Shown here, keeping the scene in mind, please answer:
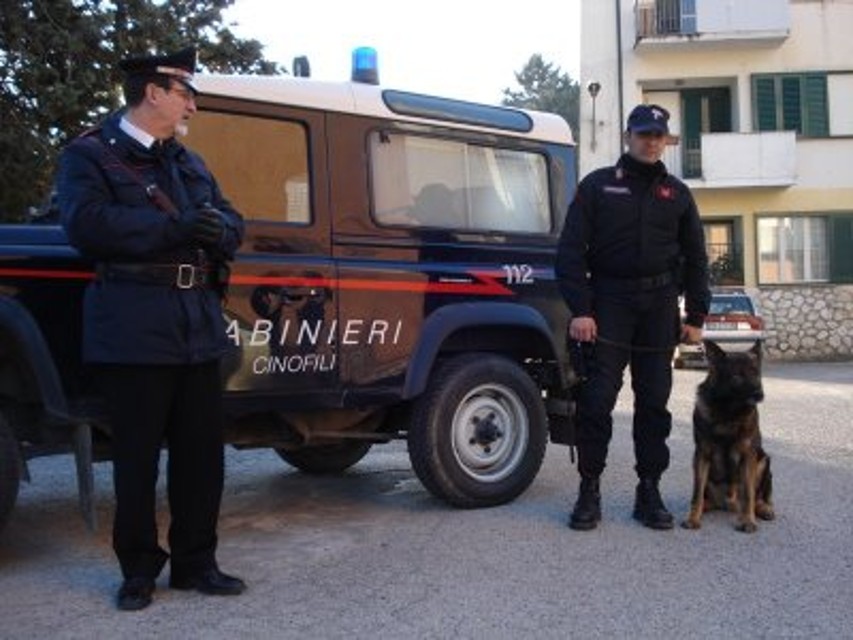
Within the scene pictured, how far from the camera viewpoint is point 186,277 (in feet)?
14.3

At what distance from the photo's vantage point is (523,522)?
19.1ft

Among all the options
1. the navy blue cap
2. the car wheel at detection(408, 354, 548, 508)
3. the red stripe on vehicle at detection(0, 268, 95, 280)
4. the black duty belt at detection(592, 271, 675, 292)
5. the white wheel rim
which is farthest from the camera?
the white wheel rim

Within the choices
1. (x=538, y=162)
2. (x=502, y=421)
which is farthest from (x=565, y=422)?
(x=538, y=162)

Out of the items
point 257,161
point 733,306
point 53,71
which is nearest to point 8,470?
point 257,161

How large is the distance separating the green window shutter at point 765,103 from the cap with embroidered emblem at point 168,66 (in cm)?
2365

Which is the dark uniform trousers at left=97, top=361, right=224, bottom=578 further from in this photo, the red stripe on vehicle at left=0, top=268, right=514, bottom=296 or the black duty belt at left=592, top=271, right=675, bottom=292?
the black duty belt at left=592, top=271, right=675, bottom=292

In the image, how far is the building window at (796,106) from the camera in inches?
1021

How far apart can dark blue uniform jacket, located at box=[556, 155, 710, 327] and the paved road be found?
1291 millimetres

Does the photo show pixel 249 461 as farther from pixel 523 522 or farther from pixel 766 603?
pixel 766 603

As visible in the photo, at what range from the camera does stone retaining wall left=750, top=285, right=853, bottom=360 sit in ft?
83.9

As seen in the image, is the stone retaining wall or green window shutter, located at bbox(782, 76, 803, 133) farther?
green window shutter, located at bbox(782, 76, 803, 133)

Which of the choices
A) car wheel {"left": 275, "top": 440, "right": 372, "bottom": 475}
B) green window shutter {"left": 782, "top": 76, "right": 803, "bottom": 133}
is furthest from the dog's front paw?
green window shutter {"left": 782, "top": 76, "right": 803, "bottom": 133}

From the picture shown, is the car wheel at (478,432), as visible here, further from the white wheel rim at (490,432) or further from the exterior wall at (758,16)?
the exterior wall at (758,16)

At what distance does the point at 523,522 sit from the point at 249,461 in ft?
10.1
